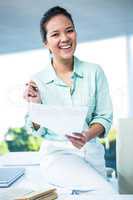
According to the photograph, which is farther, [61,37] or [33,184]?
[61,37]

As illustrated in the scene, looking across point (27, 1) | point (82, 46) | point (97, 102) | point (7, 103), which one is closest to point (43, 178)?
point (97, 102)

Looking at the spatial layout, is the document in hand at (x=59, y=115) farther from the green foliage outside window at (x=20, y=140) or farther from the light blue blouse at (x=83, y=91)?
the green foliage outside window at (x=20, y=140)

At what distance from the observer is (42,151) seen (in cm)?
184

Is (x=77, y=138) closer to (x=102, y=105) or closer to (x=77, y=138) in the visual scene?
(x=77, y=138)

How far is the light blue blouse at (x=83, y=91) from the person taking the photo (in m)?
1.96

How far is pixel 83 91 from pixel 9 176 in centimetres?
71

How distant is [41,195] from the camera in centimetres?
105

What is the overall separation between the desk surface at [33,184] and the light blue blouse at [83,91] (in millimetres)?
194

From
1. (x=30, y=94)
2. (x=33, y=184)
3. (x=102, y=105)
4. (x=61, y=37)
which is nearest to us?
(x=33, y=184)

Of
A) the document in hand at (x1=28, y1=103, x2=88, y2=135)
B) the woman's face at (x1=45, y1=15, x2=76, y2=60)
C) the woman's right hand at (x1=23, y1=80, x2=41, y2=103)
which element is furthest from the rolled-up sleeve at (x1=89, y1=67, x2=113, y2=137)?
the document in hand at (x1=28, y1=103, x2=88, y2=135)

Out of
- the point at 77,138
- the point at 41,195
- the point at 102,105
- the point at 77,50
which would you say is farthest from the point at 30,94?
the point at 77,50

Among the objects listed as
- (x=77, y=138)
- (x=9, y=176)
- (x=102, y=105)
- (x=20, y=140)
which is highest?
(x=102, y=105)

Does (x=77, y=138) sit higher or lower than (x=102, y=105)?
lower

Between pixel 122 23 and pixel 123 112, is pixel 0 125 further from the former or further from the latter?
pixel 122 23
